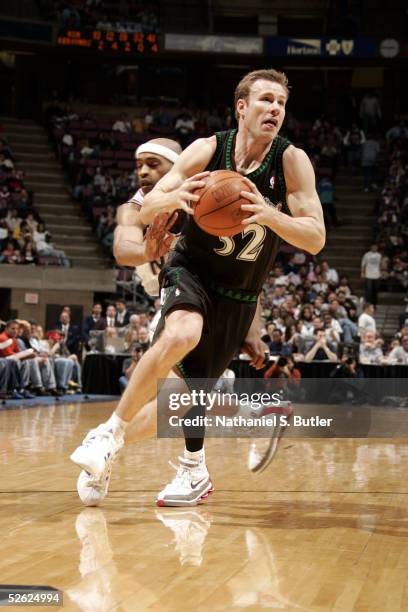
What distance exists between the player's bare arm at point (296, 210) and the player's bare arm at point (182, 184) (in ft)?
0.80

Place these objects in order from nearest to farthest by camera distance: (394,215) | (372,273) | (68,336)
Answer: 1. (68,336)
2. (372,273)
3. (394,215)

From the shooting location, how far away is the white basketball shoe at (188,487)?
14.6 ft

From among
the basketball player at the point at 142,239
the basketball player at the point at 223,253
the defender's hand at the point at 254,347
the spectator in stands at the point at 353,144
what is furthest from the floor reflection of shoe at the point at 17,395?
the spectator in stands at the point at 353,144

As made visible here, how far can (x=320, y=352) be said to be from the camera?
1473cm

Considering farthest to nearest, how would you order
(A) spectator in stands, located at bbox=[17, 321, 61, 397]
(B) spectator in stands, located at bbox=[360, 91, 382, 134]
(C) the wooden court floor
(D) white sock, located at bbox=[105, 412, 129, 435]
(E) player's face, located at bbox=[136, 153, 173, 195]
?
(B) spectator in stands, located at bbox=[360, 91, 382, 134] → (A) spectator in stands, located at bbox=[17, 321, 61, 397] → (E) player's face, located at bbox=[136, 153, 173, 195] → (D) white sock, located at bbox=[105, 412, 129, 435] → (C) the wooden court floor

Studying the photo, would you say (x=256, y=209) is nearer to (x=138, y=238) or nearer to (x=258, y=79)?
(x=258, y=79)

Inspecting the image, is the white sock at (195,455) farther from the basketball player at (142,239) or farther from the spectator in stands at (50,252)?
the spectator in stands at (50,252)

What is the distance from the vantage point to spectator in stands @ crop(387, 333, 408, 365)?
1470 cm

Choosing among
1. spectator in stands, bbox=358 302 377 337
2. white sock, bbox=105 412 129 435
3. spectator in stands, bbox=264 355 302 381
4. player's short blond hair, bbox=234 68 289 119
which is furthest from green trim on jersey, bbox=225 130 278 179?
spectator in stands, bbox=358 302 377 337

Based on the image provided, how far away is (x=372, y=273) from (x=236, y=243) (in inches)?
616

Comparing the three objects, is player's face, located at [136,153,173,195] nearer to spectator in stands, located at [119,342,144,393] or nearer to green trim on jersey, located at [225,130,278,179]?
green trim on jersey, located at [225,130,278,179]

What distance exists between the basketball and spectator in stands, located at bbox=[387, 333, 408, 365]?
11115 millimetres

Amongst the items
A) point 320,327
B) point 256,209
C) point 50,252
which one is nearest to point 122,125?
point 50,252

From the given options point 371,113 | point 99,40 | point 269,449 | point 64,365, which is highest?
point 99,40
